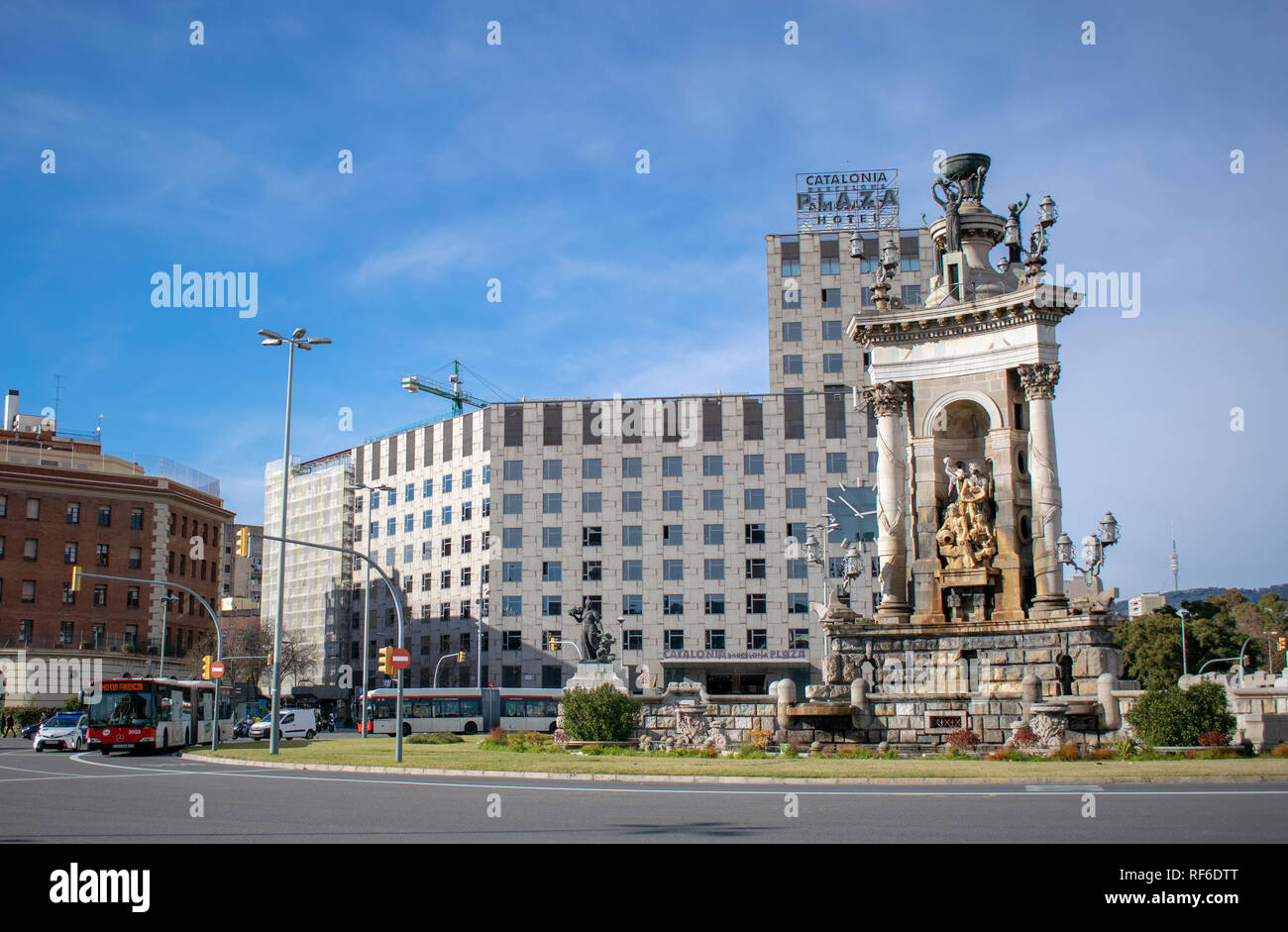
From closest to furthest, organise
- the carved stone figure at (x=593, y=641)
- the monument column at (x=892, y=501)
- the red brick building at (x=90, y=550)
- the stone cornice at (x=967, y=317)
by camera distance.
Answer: the stone cornice at (x=967, y=317) < the monument column at (x=892, y=501) < the carved stone figure at (x=593, y=641) < the red brick building at (x=90, y=550)

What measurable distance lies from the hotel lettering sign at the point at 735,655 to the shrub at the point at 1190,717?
54.2 m

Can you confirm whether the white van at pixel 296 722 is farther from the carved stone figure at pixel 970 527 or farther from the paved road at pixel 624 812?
the carved stone figure at pixel 970 527

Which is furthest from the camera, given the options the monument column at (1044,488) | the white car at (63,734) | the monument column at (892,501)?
the white car at (63,734)

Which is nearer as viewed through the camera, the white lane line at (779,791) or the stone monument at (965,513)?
the white lane line at (779,791)

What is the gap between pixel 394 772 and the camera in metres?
23.9

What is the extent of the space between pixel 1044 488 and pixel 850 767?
10.9m

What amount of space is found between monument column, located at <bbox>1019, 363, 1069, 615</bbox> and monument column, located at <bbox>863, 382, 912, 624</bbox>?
3.50m

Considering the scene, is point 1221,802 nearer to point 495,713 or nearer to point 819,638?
point 495,713

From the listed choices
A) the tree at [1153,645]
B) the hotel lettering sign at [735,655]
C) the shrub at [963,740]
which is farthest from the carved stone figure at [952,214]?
the tree at [1153,645]

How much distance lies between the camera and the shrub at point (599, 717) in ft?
94.9

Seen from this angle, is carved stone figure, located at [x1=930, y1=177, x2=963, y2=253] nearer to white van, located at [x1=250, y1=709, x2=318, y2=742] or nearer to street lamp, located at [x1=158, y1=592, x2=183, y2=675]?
white van, located at [x1=250, y1=709, x2=318, y2=742]

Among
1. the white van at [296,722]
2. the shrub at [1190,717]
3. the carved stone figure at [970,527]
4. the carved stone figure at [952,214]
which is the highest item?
the carved stone figure at [952,214]
